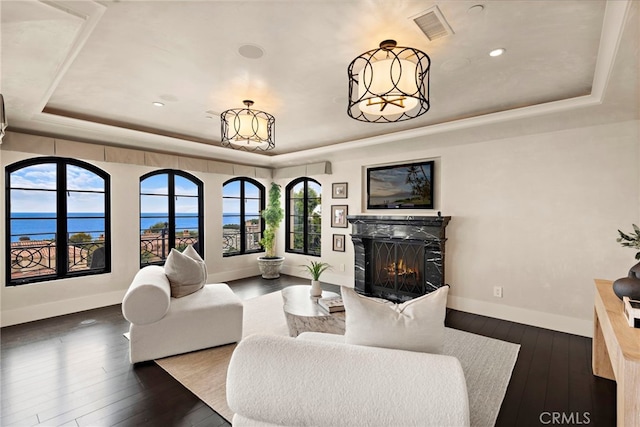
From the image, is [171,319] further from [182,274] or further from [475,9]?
[475,9]

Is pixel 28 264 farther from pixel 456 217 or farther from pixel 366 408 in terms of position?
pixel 456 217

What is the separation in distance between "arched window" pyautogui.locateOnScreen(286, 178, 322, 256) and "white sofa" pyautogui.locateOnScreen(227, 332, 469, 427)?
4943 mm

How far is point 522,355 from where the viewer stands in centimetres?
294

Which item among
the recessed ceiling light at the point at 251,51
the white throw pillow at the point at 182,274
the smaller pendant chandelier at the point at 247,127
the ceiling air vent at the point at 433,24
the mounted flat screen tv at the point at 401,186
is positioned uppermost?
the recessed ceiling light at the point at 251,51

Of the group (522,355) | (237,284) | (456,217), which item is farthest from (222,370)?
(456,217)

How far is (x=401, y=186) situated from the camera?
16.0 feet

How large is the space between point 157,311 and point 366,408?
232cm

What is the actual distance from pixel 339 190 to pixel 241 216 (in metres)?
2.20

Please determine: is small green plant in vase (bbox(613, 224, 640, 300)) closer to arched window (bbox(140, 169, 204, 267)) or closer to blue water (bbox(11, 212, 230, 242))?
arched window (bbox(140, 169, 204, 267))

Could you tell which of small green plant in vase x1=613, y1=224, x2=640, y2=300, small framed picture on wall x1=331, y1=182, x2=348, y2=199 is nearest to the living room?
small framed picture on wall x1=331, y1=182, x2=348, y2=199

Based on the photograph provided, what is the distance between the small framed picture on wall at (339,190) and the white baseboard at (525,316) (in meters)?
2.48

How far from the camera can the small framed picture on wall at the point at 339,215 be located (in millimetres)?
5625

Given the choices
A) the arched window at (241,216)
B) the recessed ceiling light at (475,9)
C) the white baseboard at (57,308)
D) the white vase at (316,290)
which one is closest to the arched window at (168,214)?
the arched window at (241,216)

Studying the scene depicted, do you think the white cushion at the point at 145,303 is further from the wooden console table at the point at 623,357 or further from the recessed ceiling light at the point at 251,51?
the wooden console table at the point at 623,357
